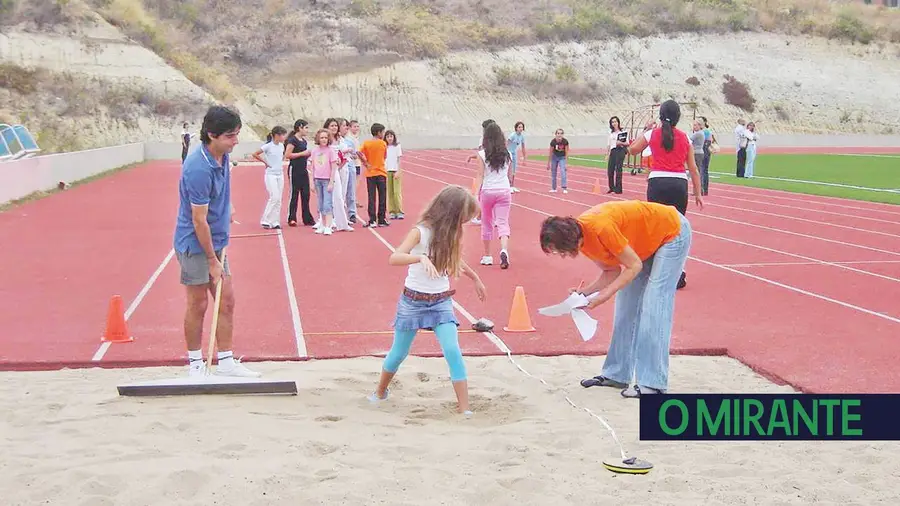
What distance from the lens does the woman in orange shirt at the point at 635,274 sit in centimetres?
646

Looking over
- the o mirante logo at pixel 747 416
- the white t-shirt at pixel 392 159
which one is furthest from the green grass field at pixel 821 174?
the o mirante logo at pixel 747 416

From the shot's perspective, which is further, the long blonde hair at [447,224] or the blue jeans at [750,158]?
the blue jeans at [750,158]

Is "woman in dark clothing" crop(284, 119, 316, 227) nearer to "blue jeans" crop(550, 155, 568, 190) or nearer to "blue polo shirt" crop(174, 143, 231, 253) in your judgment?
"blue jeans" crop(550, 155, 568, 190)

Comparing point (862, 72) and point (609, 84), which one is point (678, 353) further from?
point (862, 72)

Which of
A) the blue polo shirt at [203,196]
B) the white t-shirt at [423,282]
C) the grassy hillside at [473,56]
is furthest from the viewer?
the grassy hillside at [473,56]

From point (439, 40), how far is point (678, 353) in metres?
70.7

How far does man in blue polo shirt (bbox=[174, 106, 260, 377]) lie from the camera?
6953mm

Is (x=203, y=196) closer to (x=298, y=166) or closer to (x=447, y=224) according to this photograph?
(x=447, y=224)

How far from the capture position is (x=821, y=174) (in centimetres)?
3359

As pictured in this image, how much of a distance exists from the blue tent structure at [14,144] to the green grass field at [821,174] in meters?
18.8

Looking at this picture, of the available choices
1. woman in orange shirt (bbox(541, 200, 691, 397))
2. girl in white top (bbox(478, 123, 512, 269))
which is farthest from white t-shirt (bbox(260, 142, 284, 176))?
woman in orange shirt (bbox(541, 200, 691, 397))

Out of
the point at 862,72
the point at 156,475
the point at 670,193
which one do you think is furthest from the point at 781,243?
the point at 862,72

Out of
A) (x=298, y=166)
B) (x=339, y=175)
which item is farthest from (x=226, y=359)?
(x=298, y=166)

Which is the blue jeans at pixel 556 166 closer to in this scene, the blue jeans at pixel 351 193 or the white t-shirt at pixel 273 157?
the blue jeans at pixel 351 193
